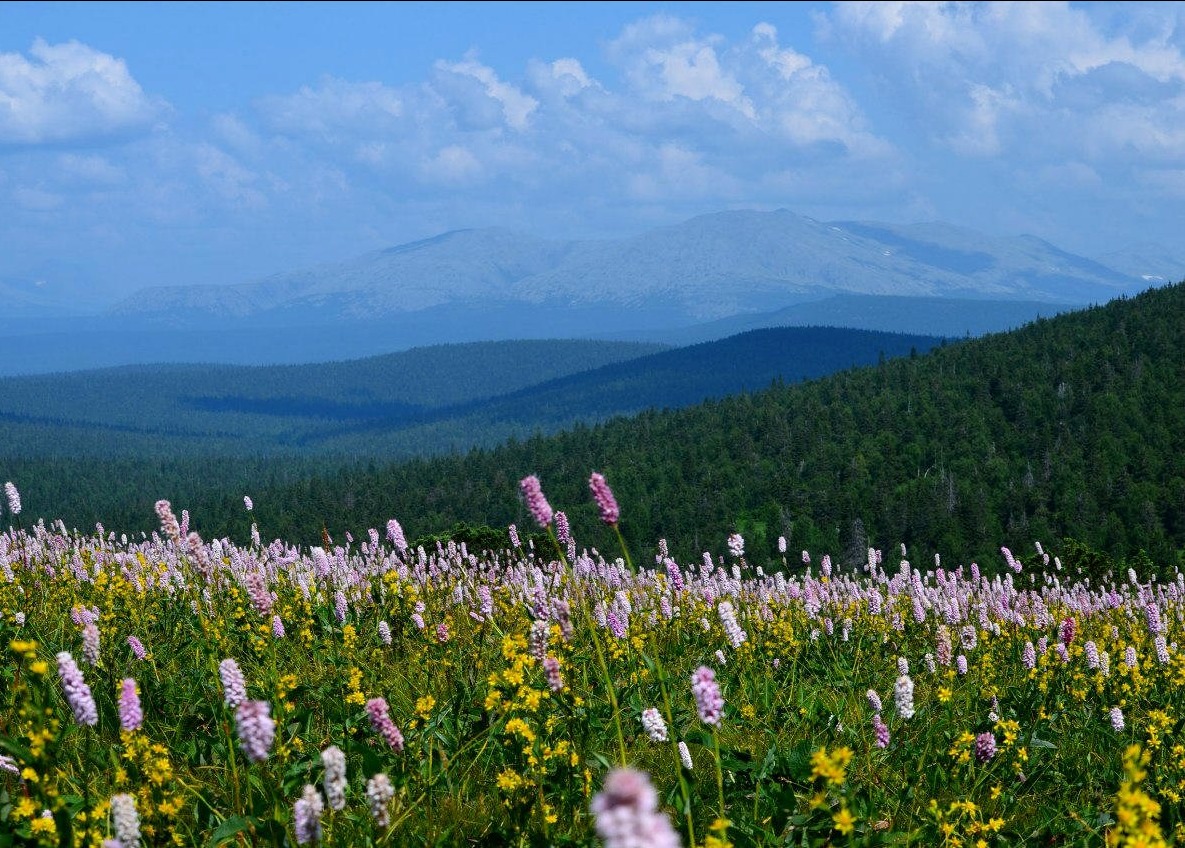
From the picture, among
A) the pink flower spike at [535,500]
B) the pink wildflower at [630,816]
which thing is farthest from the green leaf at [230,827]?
the pink wildflower at [630,816]

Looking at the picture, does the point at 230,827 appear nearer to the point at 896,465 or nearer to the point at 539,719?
the point at 539,719

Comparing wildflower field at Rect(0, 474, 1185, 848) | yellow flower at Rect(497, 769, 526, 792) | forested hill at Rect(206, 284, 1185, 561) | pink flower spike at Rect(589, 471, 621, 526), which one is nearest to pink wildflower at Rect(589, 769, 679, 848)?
wildflower field at Rect(0, 474, 1185, 848)

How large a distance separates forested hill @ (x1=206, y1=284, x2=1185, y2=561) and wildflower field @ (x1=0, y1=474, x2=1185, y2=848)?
346 ft

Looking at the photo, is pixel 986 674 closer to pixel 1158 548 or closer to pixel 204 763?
pixel 204 763

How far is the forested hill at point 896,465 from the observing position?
414 feet

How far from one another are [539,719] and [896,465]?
154 meters

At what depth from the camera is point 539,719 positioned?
6688mm

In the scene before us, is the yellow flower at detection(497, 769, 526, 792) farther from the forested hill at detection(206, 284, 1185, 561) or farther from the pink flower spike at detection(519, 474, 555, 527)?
the forested hill at detection(206, 284, 1185, 561)

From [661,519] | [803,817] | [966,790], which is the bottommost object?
[661,519]

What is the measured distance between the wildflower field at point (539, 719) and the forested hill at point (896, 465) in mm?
105324

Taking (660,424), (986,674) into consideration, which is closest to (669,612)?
(986,674)

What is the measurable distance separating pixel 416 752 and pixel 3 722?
3073mm

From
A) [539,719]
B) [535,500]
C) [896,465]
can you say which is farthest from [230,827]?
[896,465]

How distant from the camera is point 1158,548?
10219 cm
